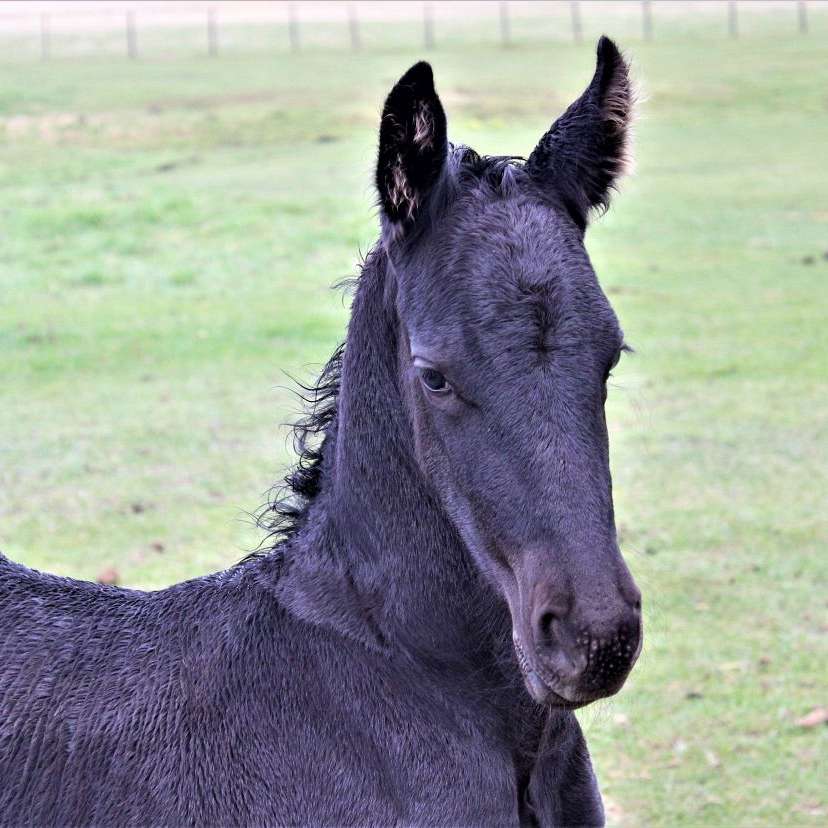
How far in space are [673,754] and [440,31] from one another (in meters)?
45.4

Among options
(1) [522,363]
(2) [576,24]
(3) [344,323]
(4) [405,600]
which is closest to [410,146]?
(1) [522,363]

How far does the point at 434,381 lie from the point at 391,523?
45 centimetres

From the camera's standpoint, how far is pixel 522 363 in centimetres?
273

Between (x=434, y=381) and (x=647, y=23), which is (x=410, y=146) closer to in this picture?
(x=434, y=381)

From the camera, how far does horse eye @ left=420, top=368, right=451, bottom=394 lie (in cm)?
286

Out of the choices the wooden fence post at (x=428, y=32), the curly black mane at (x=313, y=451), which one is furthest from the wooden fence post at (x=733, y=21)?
the curly black mane at (x=313, y=451)

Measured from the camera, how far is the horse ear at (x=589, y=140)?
3125mm

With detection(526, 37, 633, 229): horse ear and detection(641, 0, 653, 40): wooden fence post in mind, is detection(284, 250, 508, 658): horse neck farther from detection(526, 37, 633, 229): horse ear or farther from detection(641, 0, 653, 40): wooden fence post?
detection(641, 0, 653, 40): wooden fence post

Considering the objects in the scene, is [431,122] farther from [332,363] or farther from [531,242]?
[332,363]

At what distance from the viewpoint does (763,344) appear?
12078 millimetres

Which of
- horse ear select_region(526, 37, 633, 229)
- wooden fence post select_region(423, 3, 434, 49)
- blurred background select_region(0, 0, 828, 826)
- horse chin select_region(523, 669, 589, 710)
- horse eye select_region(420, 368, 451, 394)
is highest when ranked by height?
wooden fence post select_region(423, 3, 434, 49)

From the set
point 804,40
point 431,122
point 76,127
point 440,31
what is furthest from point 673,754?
point 440,31

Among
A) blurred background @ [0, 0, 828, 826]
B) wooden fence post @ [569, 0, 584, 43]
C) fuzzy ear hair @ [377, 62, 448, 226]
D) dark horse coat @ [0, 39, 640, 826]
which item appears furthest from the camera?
wooden fence post @ [569, 0, 584, 43]

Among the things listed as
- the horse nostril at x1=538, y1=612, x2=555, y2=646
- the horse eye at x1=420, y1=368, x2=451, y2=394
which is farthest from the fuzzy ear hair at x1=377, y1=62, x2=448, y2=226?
the horse nostril at x1=538, y1=612, x2=555, y2=646
